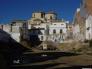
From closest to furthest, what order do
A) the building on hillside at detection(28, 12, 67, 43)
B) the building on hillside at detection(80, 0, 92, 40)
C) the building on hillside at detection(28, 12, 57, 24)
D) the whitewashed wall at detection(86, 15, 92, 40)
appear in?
1. the whitewashed wall at detection(86, 15, 92, 40)
2. the building on hillside at detection(80, 0, 92, 40)
3. the building on hillside at detection(28, 12, 67, 43)
4. the building on hillside at detection(28, 12, 57, 24)

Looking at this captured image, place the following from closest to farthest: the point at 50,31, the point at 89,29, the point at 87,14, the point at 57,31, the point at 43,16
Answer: the point at 89,29 < the point at 87,14 < the point at 57,31 < the point at 50,31 < the point at 43,16

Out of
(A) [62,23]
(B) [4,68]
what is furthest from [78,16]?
(B) [4,68]

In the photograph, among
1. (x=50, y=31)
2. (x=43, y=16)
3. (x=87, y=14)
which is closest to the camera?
(x=87, y=14)

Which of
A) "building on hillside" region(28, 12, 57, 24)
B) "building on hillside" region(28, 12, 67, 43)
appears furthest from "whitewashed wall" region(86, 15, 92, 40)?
"building on hillside" region(28, 12, 57, 24)

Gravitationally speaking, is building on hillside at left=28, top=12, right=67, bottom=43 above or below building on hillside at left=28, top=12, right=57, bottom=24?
below

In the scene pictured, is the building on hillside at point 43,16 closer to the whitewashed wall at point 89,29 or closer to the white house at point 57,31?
the white house at point 57,31

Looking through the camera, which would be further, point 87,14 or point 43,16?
point 43,16

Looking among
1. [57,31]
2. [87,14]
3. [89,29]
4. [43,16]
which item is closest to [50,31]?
[57,31]

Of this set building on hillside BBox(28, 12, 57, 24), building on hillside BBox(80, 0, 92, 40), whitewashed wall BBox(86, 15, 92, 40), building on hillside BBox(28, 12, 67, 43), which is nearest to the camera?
whitewashed wall BBox(86, 15, 92, 40)

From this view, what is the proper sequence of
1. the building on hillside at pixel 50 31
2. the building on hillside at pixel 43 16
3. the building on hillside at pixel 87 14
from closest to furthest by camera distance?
the building on hillside at pixel 87 14 → the building on hillside at pixel 50 31 → the building on hillside at pixel 43 16

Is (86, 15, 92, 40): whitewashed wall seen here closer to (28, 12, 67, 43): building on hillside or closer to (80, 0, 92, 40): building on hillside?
(80, 0, 92, 40): building on hillside

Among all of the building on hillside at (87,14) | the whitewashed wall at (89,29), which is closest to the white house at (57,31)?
the building on hillside at (87,14)

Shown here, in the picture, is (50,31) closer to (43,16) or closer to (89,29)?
(43,16)

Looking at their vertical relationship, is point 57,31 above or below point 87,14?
below
